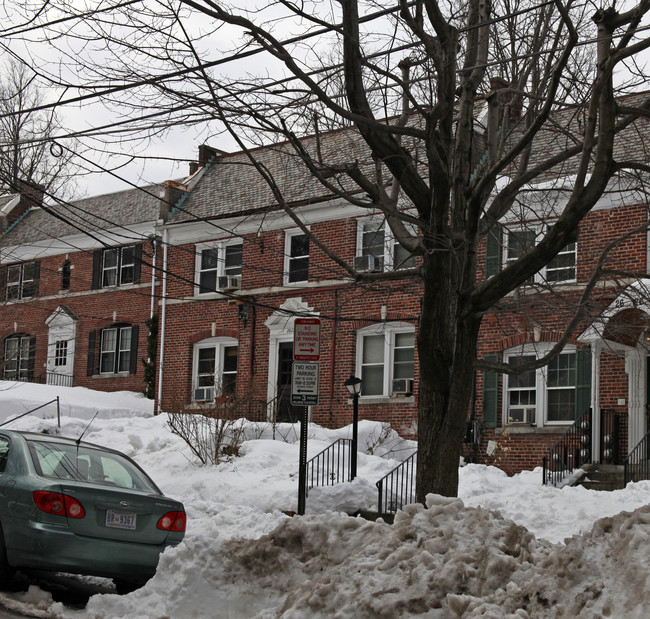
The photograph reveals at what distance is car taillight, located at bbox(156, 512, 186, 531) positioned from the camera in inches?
361

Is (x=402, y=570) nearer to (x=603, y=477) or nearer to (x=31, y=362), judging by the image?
(x=603, y=477)

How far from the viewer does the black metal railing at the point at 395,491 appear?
14.7 metres

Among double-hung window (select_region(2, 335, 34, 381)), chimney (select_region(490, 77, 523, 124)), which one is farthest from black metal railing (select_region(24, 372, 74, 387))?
chimney (select_region(490, 77, 523, 124))

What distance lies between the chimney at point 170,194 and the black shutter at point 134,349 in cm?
361

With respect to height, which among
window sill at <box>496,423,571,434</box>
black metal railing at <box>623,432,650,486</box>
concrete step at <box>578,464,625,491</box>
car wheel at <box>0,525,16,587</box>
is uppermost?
window sill at <box>496,423,571,434</box>

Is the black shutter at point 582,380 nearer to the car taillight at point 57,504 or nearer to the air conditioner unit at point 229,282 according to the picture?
the air conditioner unit at point 229,282

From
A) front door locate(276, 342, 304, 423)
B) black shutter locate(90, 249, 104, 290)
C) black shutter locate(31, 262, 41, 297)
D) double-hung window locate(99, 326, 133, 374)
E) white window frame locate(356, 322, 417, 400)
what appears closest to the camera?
white window frame locate(356, 322, 417, 400)

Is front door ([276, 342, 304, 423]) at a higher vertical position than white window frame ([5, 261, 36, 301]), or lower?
lower

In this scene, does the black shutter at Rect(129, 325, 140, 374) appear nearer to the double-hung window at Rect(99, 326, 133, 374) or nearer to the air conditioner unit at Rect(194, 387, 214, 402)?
the double-hung window at Rect(99, 326, 133, 374)

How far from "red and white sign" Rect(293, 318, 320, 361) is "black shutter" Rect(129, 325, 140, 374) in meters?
18.0

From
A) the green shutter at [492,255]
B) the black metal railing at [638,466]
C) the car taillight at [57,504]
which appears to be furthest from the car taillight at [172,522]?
the green shutter at [492,255]

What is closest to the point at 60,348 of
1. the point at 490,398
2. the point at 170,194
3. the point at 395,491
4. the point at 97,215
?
the point at 97,215

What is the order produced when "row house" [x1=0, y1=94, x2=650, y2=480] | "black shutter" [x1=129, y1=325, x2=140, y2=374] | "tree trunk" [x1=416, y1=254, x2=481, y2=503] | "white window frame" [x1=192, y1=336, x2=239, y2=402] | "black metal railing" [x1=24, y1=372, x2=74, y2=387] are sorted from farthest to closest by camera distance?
"black metal railing" [x1=24, y1=372, x2=74, y2=387] < "black shutter" [x1=129, y1=325, x2=140, y2=374] < "white window frame" [x1=192, y1=336, x2=239, y2=402] < "row house" [x1=0, y1=94, x2=650, y2=480] < "tree trunk" [x1=416, y1=254, x2=481, y2=503]

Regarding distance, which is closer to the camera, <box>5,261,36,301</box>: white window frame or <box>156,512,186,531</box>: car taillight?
<box>156,512,186,531</box>: car taillight
